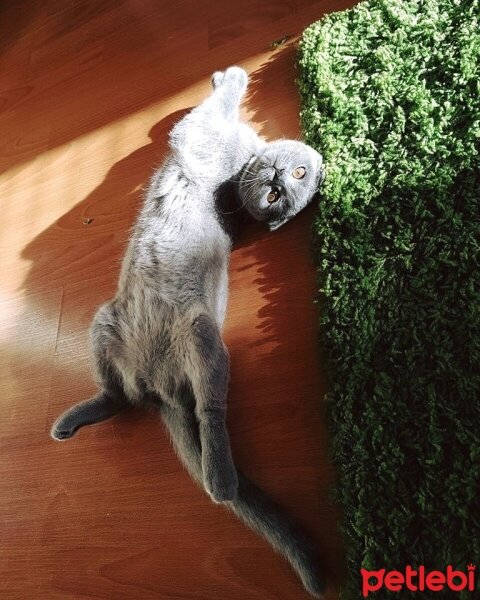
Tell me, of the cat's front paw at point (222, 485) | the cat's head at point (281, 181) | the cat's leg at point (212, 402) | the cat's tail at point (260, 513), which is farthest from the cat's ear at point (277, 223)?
the cat's front paw at point (222, 485)

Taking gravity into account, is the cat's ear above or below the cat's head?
below

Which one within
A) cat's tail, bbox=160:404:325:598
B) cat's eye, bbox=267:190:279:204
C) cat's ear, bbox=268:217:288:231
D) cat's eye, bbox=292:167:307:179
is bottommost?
cat's tail, bbox=160:404:325:598

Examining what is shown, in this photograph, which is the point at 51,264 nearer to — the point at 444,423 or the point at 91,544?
the point at 91,544

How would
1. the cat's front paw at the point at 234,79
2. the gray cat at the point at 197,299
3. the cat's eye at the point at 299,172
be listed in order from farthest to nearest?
the cat's front paw at the point at 234,79 < the cat's eye at the point at 299,172 < the gray cat at the point at 197,299

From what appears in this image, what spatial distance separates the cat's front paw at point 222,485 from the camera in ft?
3.57

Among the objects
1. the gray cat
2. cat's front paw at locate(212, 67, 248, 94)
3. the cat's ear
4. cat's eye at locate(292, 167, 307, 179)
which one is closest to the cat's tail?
the gray cat

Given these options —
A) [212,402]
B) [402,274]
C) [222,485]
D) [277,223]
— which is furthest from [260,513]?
[277,223]

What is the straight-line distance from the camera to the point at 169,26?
1.90 metres

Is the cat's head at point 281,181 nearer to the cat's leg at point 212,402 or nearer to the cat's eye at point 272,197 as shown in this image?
the cat's eye at point 272,197

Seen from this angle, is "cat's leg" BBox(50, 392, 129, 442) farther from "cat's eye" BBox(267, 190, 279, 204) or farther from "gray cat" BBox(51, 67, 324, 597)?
"cat's eye" BBox(267, 190, 279, 204)

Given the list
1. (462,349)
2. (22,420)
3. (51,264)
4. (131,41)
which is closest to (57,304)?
Result: (51,264)

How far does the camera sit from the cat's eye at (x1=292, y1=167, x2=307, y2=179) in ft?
4.21

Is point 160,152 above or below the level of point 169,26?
below

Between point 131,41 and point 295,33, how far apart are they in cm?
74
